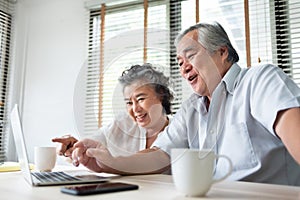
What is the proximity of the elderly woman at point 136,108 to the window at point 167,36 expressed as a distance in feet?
0.08

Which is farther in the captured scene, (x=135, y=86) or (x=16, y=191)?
(x=135, y=86)

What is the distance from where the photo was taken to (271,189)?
66 centimetres

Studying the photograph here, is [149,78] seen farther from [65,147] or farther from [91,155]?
[65,147]

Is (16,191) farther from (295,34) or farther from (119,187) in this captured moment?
(295,34)

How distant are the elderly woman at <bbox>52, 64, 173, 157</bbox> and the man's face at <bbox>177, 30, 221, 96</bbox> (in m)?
0.11

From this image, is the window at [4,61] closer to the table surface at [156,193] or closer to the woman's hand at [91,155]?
the woman's hand at [91,155]

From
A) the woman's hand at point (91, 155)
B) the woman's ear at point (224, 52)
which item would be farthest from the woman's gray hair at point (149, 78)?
the woman's ear at point (224, 52)

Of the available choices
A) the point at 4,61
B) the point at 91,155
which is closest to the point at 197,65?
the point at 91,155

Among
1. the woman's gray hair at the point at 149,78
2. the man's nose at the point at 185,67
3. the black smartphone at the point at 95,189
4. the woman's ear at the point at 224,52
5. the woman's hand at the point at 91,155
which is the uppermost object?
the woman's ear at the point at 224,52

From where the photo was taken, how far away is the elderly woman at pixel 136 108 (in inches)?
34.8

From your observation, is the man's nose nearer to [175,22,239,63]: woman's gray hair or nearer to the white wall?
[175,22,239,63]: woman's gray hair

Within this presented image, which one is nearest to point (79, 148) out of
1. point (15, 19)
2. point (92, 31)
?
point (92, 31)

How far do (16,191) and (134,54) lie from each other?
0.44 m

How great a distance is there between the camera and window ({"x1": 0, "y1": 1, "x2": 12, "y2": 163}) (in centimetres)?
269
